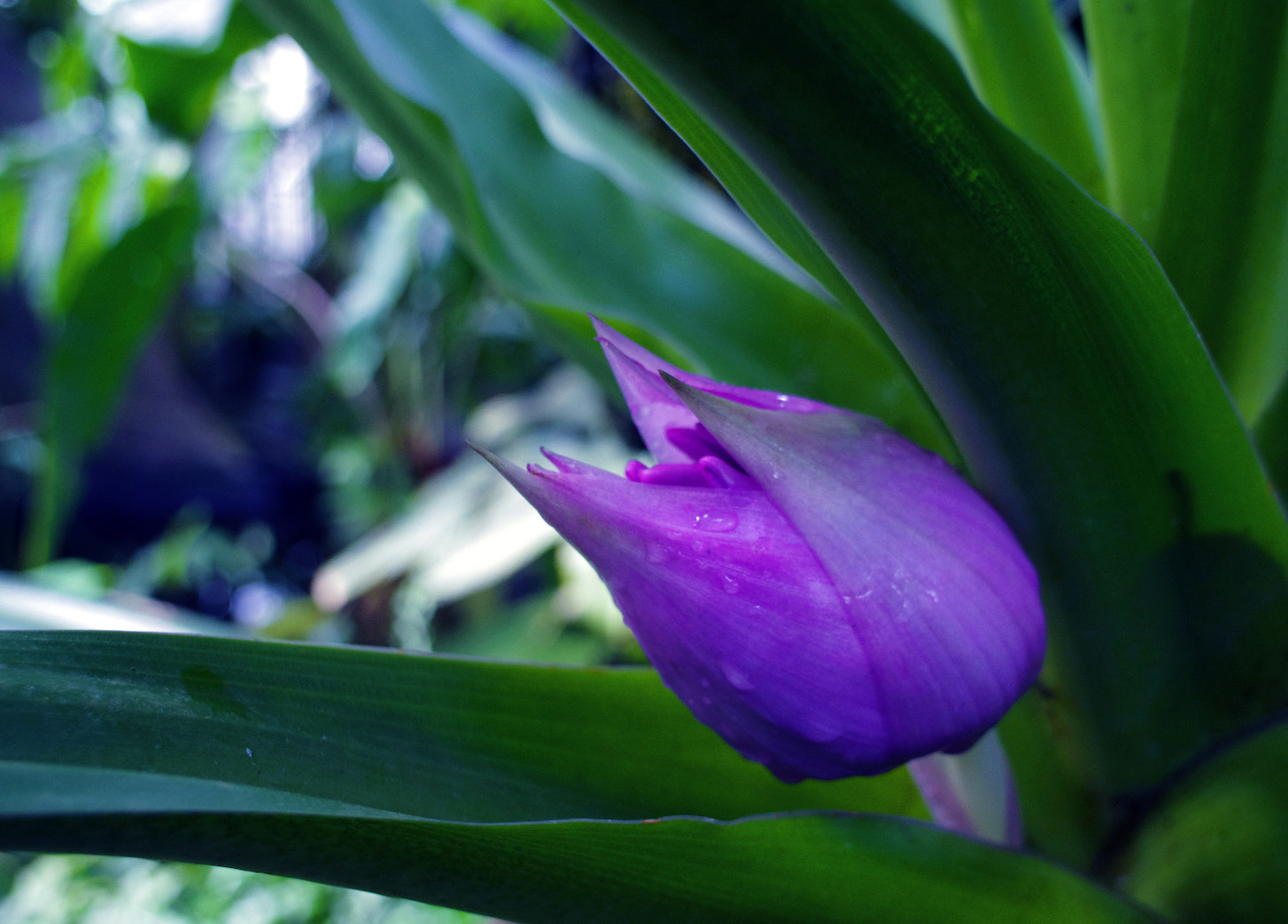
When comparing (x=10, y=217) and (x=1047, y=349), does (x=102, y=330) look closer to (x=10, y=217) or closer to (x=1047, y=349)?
(x=1047, y=349)

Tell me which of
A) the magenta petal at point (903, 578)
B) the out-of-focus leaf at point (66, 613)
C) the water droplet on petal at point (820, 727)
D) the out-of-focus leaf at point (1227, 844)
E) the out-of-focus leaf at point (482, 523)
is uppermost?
the magenta petal at point (903, 578)

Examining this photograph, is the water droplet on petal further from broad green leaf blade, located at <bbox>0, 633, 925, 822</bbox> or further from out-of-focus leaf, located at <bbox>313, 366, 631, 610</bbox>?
out-of-focus leaf, located at <bbox>313, 366, 631, 610</bbox>

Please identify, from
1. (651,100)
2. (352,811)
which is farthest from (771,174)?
(352,811)

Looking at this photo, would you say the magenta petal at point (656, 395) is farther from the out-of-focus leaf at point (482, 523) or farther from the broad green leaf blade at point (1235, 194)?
the out-of-focus leaf at point (482, 523)

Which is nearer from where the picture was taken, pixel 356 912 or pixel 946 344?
pixel 946 344

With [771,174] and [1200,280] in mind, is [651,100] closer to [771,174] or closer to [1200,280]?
[771,174]

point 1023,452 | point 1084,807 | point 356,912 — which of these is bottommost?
point 356,912

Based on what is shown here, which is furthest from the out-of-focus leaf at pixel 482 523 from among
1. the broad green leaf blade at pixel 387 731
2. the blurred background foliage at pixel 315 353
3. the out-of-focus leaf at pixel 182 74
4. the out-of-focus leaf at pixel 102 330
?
the broad green leaf blade at pixel 387 731
